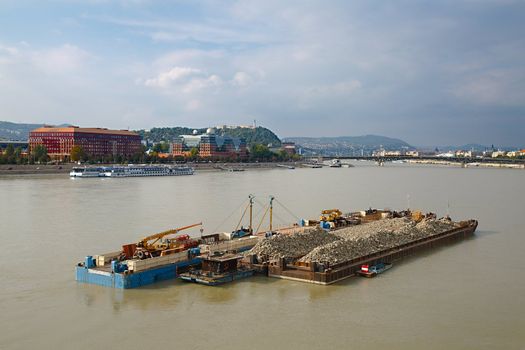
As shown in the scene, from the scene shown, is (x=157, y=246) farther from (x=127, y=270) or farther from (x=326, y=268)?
(x=326, y=268)

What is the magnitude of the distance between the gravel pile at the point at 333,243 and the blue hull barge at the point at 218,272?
113cm

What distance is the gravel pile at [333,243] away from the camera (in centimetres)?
1769

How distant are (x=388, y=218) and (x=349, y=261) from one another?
11.8 metres

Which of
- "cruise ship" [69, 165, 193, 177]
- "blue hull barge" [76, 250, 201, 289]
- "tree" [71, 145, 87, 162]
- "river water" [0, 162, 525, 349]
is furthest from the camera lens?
"tree" [71, 145, 87, 162]

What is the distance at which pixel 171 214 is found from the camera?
30578 millimetres

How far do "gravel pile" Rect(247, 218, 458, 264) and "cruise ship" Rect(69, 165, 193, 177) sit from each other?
47540 millimetres

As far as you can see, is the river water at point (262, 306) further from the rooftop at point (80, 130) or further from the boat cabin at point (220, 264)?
the rooftop at point (80, 130)

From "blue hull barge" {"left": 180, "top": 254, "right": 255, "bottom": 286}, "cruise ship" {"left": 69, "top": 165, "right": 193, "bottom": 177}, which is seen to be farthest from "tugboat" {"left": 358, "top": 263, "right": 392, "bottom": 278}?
"cruise ship" {"left": 69, "top": 165, "right": 193, "bottom": 177}

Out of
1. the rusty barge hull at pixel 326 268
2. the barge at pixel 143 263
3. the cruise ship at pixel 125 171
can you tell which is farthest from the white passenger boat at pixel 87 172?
the rusty barge hull at pixel 326 268

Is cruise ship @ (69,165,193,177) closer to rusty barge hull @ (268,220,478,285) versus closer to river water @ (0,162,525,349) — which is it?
river water @ (0,162,525,349)

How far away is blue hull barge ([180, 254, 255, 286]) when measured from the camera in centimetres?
1574

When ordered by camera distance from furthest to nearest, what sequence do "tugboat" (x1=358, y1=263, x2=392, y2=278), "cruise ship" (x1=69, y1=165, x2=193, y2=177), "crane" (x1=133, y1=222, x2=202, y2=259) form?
1. "cruise ship" (x1=69, y1=165, x2=193, y2=177)
2. "tugboat" (x1=358, y1=263, x2=392, y2=278)
3. "crane" (x1=133, y1=222, x2=202, y2=259)

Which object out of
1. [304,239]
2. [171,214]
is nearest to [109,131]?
[171,214]

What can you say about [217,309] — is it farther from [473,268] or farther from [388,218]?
[388,218]
